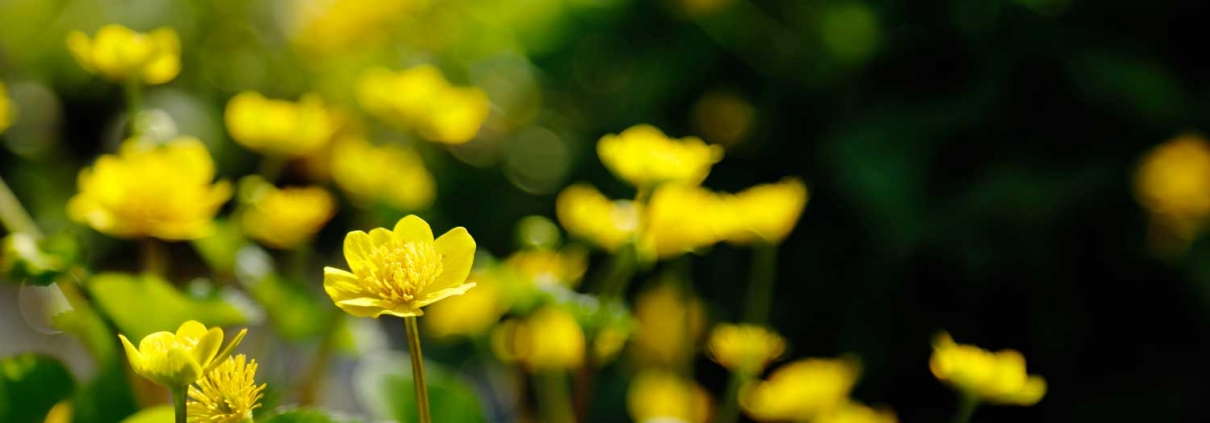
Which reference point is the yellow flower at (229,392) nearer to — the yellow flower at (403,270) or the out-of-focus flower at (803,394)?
the yellow flower at (403,270)

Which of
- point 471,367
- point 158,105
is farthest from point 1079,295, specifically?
point 158,105

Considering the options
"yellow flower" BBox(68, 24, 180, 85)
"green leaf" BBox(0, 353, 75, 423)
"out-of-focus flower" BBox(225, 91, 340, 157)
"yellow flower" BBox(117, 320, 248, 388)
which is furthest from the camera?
"out-of-focus flower" BBox(225, 91, 340, 157)

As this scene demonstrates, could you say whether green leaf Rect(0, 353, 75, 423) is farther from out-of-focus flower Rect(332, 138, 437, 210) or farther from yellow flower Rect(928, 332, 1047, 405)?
yellow flower Rect(928, 332, 1047, 405)

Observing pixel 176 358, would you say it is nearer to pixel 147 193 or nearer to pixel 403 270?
pixel 403 270

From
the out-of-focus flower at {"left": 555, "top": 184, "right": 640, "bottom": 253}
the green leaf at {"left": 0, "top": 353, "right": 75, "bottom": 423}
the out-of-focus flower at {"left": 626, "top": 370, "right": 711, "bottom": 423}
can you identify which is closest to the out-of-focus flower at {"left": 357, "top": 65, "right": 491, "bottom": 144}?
the out-of-focus flower at {"left": 555, "top": 184, "right": 640, "bottom": 253}

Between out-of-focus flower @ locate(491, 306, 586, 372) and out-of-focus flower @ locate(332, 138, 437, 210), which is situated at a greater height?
out-of-focus flower @ locate(332, 138, 437, 210)

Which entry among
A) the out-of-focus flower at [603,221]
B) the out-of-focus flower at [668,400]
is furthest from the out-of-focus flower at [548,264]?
the out-of-focus flower at [668,400]
